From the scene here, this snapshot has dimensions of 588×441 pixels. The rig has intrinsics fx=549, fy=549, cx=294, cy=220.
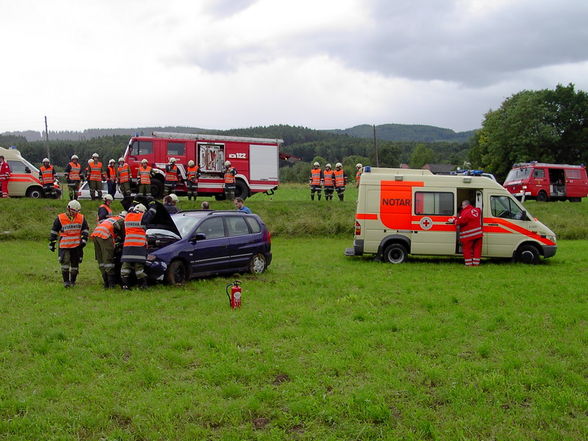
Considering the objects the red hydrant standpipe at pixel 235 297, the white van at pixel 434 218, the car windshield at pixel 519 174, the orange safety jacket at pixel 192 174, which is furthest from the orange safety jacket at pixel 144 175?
the car windshield at pixel 519 174

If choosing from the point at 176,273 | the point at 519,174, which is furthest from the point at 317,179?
the point at 176,273

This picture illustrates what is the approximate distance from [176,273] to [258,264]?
2.36 metres

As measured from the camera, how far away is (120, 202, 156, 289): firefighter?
10492mm

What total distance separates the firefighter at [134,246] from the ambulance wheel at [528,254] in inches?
391

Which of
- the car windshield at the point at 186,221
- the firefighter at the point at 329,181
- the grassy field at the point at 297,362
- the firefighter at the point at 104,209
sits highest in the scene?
the firefighter at the point at 329,181

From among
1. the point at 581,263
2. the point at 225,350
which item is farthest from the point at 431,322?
the point at 581,263

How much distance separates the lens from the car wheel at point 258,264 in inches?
508

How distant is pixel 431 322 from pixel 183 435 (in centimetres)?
460

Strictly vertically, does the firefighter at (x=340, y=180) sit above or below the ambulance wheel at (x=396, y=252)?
above

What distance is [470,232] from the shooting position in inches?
557

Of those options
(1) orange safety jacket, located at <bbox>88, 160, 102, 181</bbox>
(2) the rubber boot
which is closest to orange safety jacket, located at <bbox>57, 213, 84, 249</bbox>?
(2) the rubber boot

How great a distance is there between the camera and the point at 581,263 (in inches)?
584

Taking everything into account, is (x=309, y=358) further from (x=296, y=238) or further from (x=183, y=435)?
(x=296, y=238)

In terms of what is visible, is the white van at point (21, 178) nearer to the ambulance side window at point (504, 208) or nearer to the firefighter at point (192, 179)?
the firefighter at point (192, 179)
